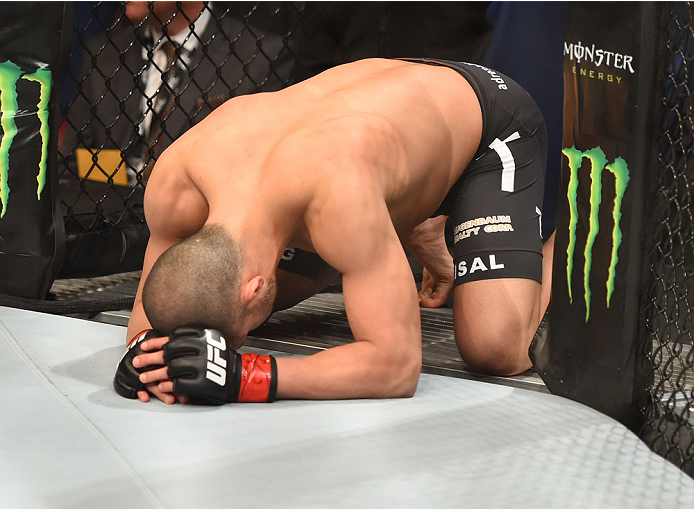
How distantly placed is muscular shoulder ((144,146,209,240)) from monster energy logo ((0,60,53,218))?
1.71ft

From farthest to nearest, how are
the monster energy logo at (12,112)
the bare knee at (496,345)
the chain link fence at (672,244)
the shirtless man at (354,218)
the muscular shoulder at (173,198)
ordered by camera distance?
the monster energy logo at (12,112), the bare knee at (496,345), the muscular shoulder at (173,198), the shirtless man at (354,218), the chain link fence at (672,244)

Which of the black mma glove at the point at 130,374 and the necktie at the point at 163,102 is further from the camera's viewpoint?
the necktie at the point at 163,102

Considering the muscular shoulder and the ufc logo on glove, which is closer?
the ufc logo on glove

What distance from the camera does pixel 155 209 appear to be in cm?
159

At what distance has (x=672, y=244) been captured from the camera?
1.36 metres

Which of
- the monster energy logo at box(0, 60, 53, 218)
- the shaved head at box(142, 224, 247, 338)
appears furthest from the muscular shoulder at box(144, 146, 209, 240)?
the monster energy logo at box(0, 60, 53, 218)

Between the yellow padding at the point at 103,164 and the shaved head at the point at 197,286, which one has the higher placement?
the yellow padding at the point at 103,164

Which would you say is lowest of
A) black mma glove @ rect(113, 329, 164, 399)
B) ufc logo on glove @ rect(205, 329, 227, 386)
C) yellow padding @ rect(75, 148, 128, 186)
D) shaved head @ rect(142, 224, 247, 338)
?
black mma glove @ rect(113, 329, 164, 399)

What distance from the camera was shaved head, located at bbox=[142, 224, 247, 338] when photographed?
135 centimetres

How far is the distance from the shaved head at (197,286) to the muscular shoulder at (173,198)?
0.20 meters

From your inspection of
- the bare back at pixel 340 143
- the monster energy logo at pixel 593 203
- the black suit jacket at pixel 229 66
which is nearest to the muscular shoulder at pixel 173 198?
the bare back at pixel 340 143

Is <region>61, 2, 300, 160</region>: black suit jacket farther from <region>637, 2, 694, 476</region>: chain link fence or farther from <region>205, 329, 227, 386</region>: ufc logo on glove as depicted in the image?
<region>637, 2, 694, 476</region>: chain link fence

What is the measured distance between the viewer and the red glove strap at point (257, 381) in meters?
1.40

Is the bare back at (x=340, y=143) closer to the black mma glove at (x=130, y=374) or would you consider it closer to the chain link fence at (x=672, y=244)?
the black mma glove at (x=130, y=374)
